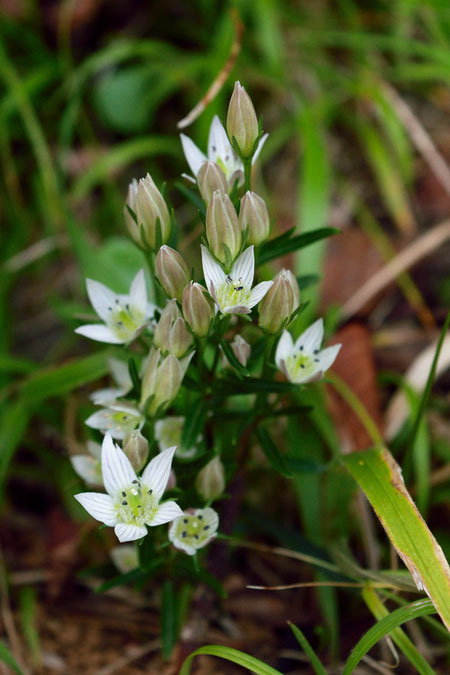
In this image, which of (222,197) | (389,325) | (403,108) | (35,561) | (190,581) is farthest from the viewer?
(403,108)

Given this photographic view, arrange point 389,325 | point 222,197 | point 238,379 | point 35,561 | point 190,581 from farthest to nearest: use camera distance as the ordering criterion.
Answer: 1. point 389,325
2. point 35,561
3. point 190,581
4. point 238,379
5. point 222,197

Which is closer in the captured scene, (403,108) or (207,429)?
(207,429)

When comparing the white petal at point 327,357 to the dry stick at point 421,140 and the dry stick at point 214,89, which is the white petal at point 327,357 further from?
the dry stick at point 421,140

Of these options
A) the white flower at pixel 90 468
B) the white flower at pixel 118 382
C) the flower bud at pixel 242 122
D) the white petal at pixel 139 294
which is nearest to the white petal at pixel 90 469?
Answer: the white flower at pixel 90 468

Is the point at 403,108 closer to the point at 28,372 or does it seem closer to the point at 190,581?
the point at 28,372

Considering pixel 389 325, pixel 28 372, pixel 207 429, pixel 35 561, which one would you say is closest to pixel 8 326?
pixel 28 372

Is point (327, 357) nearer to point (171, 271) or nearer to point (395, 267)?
point (171, 271)

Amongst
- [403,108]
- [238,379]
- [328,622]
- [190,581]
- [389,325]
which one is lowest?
[328,622]

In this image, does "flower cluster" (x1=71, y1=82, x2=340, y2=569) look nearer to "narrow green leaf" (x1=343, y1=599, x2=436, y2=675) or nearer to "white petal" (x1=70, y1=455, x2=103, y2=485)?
"white petal" (x1=70, y1=455, x2=103, y2=485)
